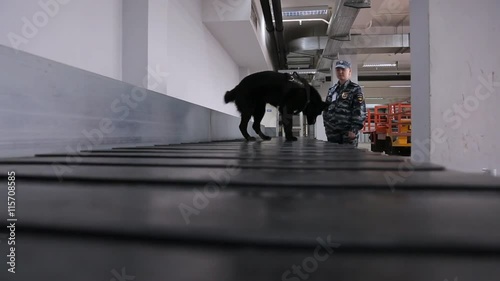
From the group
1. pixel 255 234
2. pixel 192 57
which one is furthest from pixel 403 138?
pixel 255 234

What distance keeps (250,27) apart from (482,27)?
3.23m

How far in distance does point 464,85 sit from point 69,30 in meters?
2.47

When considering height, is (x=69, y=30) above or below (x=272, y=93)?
above

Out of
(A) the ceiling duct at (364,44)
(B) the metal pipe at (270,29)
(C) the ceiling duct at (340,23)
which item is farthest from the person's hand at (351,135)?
(A) the ceiling duct at (364,44)

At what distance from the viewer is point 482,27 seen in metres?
1.98

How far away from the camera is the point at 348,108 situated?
2768mm

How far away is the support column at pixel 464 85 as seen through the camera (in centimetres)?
197

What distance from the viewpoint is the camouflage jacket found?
271 cm

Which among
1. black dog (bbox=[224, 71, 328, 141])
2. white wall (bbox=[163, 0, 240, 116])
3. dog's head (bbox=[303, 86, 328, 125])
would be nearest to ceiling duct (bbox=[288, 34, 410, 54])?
white wall (bbox=[163, 0, 240, 116])

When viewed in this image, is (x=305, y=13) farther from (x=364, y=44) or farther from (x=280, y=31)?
(x=364, y=44)

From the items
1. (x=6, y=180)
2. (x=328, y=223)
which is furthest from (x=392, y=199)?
(x=6, y=180)

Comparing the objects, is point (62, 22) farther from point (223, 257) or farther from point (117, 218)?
point (223, 257)

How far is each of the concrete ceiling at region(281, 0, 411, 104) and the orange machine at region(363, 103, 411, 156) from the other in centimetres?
145

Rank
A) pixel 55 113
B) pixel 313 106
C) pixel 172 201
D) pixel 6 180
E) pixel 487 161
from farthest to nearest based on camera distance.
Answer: pixel 313 106
pixel 487 161
pixel 55 113
pixel 6 180
pixel 172 201
